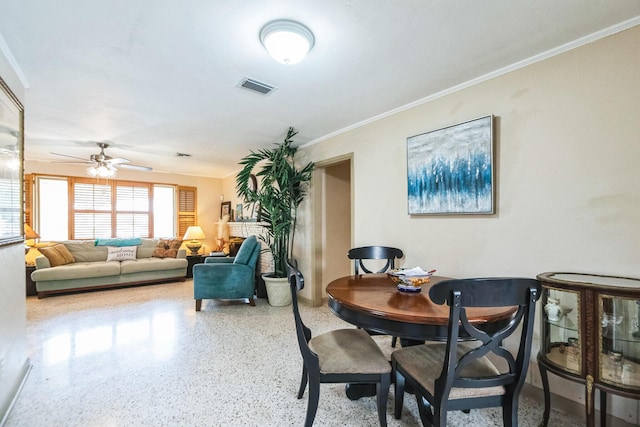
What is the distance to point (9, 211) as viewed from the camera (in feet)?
6.27

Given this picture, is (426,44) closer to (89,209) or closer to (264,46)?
(264,46)

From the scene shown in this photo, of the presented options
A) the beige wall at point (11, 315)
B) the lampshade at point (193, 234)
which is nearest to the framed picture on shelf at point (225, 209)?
the lampshade at point (193, 234)

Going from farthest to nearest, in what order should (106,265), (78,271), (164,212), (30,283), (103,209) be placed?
1. (164,212)
2. (103,209)
3. (106,265)
4. (78,271)
5. (30,283)

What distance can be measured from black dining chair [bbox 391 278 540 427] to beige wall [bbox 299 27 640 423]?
93 centimetres

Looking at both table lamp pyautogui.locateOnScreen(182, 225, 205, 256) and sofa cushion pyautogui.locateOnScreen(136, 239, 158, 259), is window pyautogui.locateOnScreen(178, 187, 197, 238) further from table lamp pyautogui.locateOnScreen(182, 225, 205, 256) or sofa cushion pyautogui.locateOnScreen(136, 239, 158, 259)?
sofa cushion pyautogui.locateOnScreen(136, 239, 158, 259)

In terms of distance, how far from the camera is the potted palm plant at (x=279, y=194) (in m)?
4.05

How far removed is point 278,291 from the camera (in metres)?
4.12

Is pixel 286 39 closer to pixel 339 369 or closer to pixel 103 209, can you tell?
pixel 339 369

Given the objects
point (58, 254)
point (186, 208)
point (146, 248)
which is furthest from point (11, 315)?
point (186, 208)

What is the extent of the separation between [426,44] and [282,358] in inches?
107

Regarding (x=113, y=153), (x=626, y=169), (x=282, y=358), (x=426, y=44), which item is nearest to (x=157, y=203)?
(x=113, y=153)

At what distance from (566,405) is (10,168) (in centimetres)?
403

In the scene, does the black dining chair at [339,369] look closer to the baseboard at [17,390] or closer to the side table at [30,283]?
the baseboard at [17,390]

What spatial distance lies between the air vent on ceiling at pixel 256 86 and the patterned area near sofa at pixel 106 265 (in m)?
4.32
